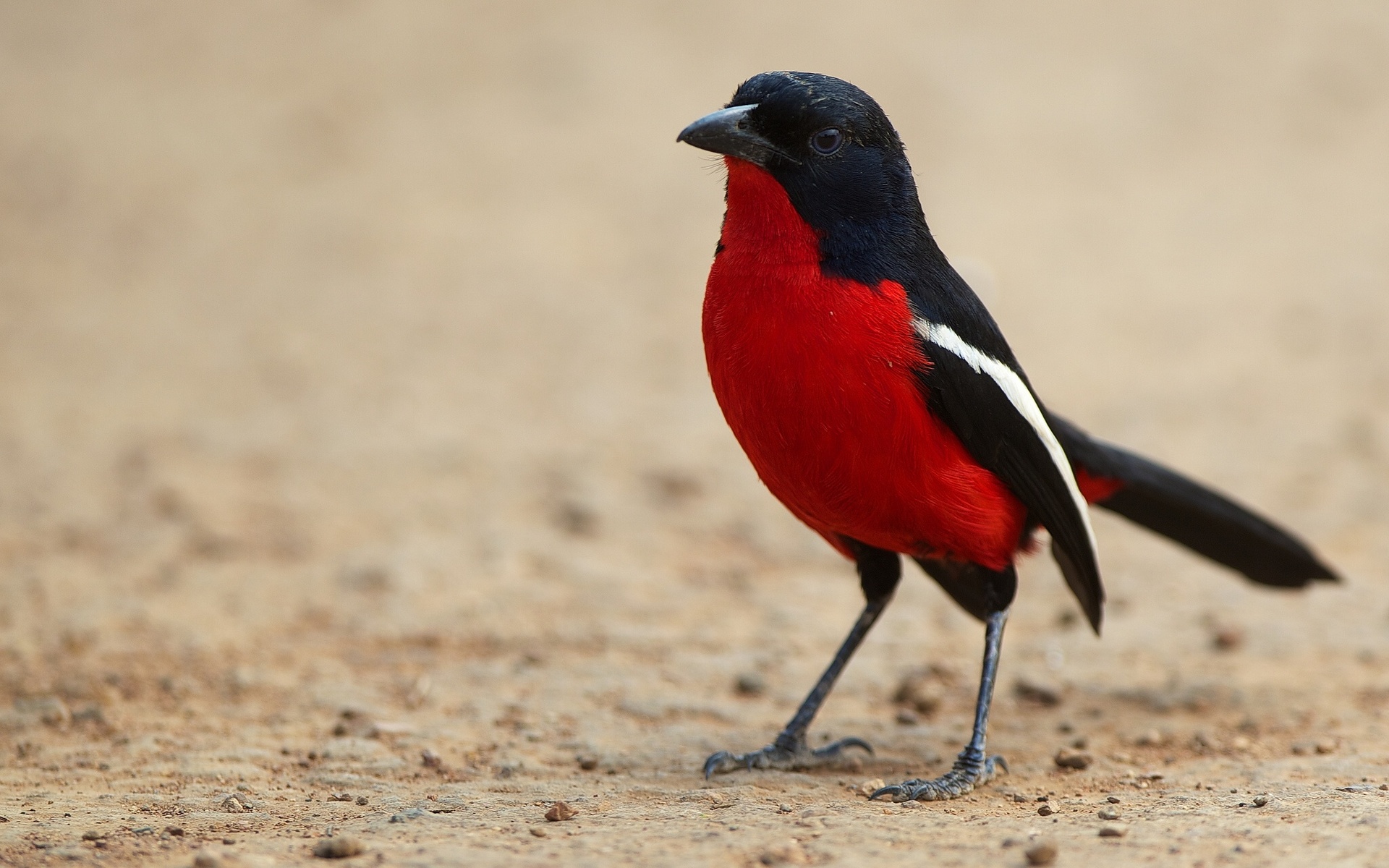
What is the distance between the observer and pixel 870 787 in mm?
3990

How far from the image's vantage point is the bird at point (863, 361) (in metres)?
3.74

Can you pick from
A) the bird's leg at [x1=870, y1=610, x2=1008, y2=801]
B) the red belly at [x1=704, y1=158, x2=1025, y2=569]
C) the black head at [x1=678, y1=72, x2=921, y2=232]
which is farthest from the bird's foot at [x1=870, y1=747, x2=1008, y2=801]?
the black head at [x1=678, y1=72, x2=921, y2=232]

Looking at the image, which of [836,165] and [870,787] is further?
[870,787]

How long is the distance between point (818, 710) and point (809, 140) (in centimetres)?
185

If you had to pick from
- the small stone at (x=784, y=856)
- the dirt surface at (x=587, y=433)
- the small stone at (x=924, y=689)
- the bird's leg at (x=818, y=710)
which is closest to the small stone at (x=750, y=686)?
the dirt surface at (x=587, y=433)

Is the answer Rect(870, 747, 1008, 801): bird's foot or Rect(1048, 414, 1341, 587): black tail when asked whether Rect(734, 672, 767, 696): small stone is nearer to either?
Rect(870, 747, 1008, 801): bird's foot

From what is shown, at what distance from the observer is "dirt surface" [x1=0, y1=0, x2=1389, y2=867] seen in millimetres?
4004

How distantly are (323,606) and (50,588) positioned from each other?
1.11m

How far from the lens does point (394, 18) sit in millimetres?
12469

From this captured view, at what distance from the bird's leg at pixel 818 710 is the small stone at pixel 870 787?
0.34 m

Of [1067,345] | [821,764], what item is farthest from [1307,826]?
[1067,345]

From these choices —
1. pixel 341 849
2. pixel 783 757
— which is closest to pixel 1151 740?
pixel 783 757

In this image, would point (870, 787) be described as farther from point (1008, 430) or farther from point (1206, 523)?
point (1206, 523)

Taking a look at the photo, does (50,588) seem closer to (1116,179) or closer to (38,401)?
(38,401)
